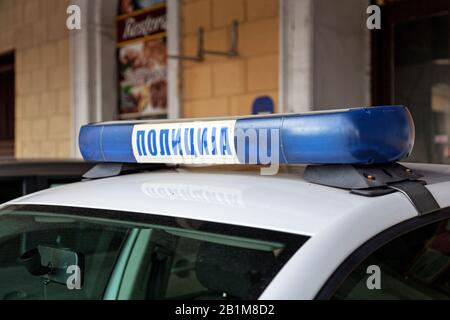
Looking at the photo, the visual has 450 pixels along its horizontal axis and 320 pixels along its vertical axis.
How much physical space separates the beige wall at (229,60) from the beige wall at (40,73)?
2.27 meters

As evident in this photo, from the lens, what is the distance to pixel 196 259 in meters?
1.37

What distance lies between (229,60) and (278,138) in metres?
3.96

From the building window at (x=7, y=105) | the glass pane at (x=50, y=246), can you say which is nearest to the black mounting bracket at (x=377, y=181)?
the glass pane at (x=50, y=246)

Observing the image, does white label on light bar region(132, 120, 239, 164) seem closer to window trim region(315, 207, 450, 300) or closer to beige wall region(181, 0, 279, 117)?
window trim region(315, 207, 450, 300)

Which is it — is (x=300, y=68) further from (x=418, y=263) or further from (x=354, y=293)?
(x=354, y=293)

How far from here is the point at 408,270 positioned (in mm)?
1378

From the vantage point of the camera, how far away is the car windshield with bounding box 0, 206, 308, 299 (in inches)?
43.8

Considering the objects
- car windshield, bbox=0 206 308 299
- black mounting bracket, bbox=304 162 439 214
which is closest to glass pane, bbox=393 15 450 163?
car windshield, bbox=0 206 308 299

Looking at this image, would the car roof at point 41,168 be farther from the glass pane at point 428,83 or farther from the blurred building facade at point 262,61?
the glass pane at point 428,83

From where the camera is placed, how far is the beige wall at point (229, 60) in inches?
189

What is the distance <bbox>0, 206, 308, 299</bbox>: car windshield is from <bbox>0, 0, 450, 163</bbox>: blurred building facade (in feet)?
9.36

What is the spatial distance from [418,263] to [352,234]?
0.44m
